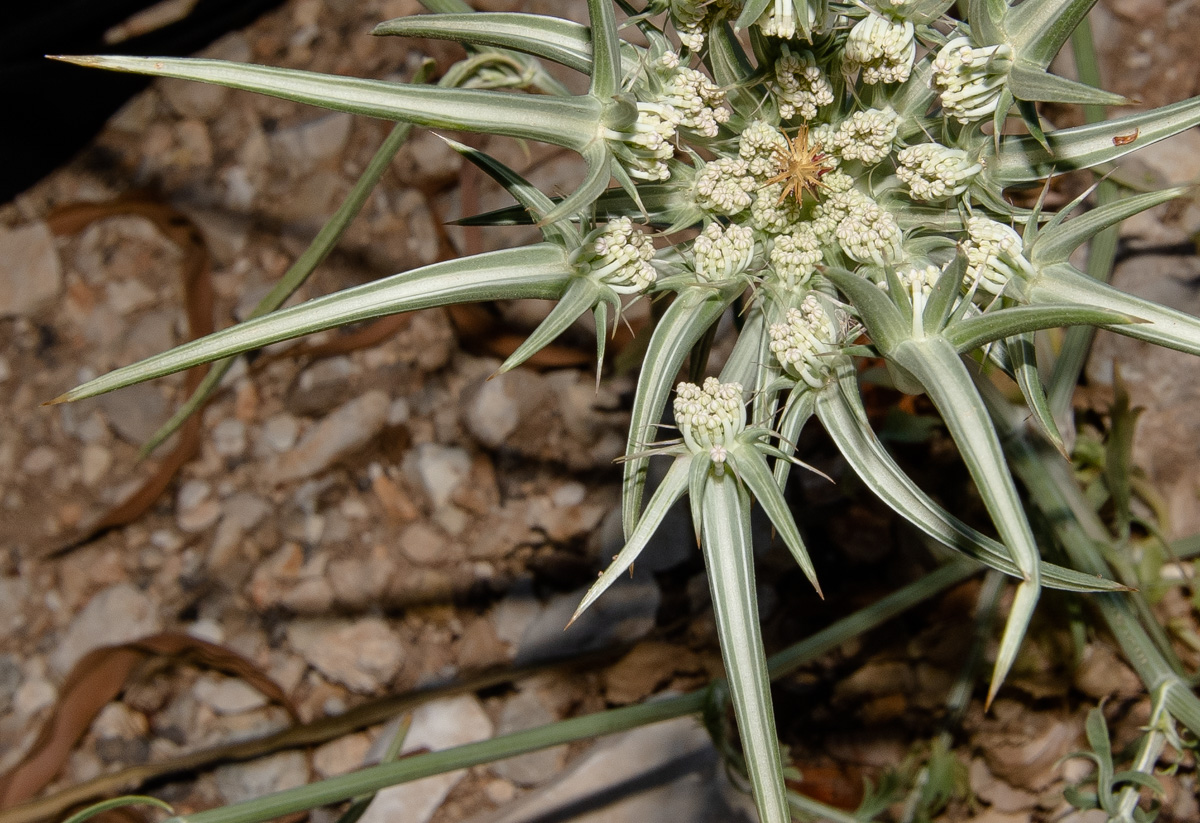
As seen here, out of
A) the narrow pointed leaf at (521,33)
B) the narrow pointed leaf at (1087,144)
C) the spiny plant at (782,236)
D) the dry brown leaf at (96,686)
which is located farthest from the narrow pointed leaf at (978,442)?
the dry brown leaf at (96,686)

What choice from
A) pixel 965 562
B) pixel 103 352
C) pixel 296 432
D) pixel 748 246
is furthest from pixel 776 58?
pixel 103 352

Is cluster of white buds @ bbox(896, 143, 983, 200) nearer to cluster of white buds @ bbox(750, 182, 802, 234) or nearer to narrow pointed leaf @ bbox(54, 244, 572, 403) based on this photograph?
cluster of white buds @ bbox(750, 182, 802, 234)

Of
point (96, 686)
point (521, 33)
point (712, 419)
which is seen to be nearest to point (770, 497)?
point (712, 419)

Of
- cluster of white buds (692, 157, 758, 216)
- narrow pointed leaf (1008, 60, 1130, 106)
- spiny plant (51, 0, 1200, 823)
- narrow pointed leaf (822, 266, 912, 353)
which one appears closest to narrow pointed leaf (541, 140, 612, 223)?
spiny plant (51, 0, 1200, 823)

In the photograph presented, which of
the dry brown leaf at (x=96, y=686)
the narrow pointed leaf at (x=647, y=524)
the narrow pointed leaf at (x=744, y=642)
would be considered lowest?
the narrow pointed leaf at (x=744, y=642)

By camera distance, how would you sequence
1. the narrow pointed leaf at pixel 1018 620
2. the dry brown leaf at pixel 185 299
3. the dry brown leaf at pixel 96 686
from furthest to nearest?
the dry brown leaf at pixel 185 299, the dry brown leaf at pixel 96 686, the narrow pointed leaf at pixel 1018 620

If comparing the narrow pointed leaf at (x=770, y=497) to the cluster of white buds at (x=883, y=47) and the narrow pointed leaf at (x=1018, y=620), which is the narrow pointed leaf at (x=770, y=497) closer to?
the narrow pointed leaf at (x=1018, y=620)

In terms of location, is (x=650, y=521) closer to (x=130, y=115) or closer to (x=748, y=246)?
(x=748, y=246)
